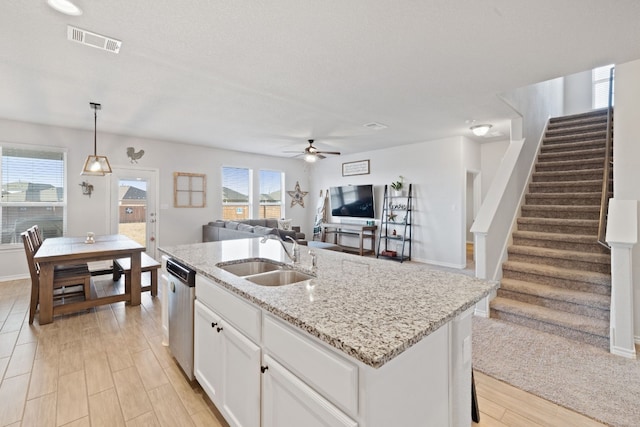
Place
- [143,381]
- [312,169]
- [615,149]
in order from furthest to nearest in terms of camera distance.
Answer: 1. [312,169]
2. [615,149]
3. [143,381]

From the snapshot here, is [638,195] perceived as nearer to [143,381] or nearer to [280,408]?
[280,408]

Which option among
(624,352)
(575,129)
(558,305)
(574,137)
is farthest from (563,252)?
(575,129)

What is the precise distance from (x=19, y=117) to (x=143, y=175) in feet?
6.21

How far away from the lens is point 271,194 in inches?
314

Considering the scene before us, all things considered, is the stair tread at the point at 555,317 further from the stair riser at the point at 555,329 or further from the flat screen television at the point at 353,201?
the flat screen television at the point at 353,201

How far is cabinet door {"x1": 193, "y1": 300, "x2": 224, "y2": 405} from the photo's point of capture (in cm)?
167

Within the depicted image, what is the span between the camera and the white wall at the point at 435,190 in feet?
18.6

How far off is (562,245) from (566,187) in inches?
44.9

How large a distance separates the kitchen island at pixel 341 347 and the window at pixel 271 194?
5.98m

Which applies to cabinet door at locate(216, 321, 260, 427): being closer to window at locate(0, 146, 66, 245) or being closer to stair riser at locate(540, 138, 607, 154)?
window at locate(0, 146, 66, 245)

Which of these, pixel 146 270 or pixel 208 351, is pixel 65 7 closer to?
pixel 208 351

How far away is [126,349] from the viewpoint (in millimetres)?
2547

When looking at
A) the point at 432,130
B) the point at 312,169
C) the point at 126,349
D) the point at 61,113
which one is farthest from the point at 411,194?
the point at 61,113

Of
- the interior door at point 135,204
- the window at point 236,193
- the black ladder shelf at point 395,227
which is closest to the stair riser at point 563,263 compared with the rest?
the black ladder shelf at point 395,227
